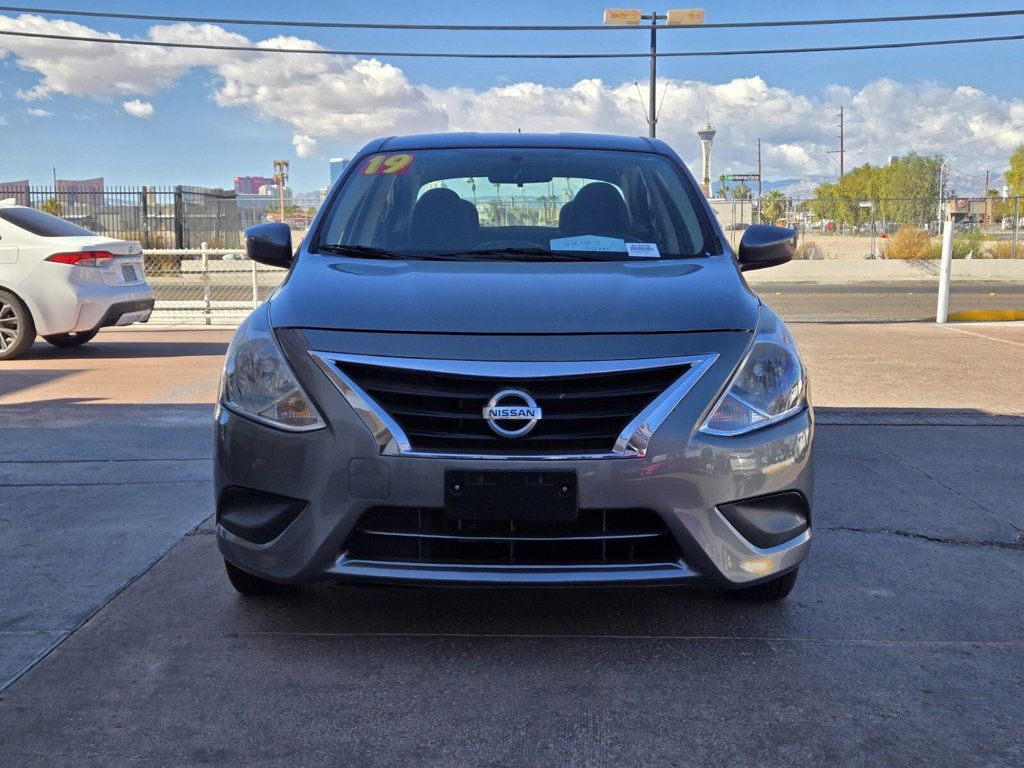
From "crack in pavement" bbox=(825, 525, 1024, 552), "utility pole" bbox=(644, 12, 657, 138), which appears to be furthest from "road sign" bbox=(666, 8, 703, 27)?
"crack in pavement" bbox=(825, 525, 1024, 552)

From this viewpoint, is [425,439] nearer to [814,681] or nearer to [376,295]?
[376,295]

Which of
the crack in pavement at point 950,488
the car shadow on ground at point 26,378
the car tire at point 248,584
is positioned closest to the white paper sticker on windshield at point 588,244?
the car tire at point 248,584

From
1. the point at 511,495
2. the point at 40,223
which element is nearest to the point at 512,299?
the point at 511,495

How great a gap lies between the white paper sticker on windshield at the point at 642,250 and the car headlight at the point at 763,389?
714 mm

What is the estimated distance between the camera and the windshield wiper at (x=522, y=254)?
13.0 feet

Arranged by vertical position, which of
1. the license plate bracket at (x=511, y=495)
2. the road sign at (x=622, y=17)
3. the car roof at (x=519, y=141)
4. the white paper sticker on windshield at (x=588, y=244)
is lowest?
the license plate bracket at (x=511, y=495)

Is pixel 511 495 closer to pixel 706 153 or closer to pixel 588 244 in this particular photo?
pixel 588 244

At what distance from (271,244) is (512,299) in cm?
146

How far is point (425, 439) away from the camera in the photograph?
120 inches

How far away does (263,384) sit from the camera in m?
3.25

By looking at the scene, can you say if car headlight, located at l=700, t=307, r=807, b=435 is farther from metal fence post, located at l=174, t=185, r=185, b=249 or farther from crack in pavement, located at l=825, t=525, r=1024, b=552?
metal fence post, located at l=174, t=185, r=185, b=249

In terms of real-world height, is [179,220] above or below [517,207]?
above

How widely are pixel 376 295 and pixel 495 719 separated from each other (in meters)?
1.32

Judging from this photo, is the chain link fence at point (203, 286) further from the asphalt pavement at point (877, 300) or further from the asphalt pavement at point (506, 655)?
the asphalt pavement at point (506, 655)
